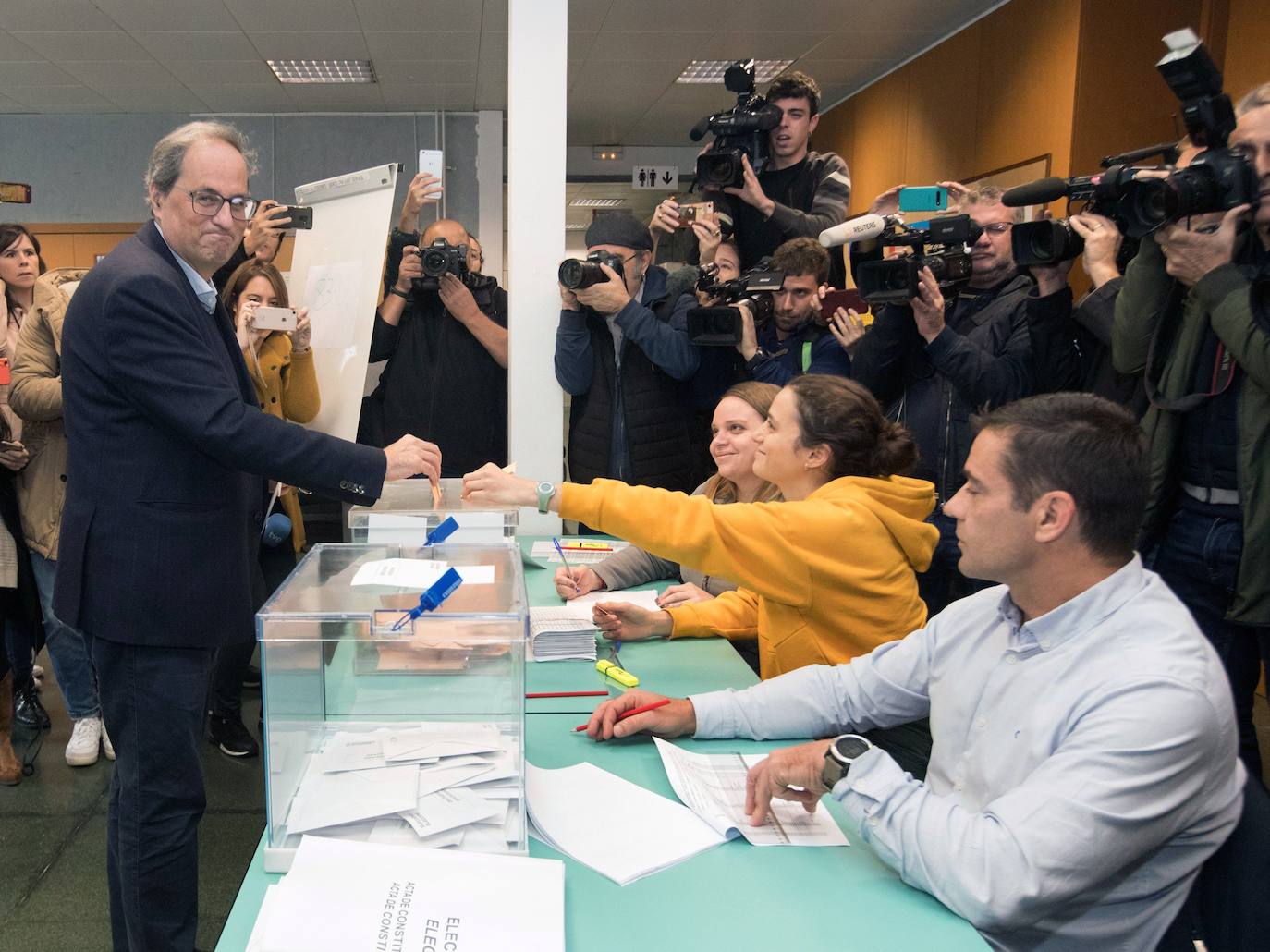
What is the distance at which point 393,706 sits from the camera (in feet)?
4.45

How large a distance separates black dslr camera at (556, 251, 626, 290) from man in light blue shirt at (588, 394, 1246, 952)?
1760 mm

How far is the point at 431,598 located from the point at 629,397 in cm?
194

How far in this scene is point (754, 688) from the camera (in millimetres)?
1525

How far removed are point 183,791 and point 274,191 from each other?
7237 mm

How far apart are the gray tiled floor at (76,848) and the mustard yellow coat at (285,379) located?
113cm

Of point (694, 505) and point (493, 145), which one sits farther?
point (493, 145)

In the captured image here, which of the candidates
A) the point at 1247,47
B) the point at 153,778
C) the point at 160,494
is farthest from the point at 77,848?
the point at 1247,47

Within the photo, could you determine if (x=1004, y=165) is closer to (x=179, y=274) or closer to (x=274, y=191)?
(x=179, y=274)

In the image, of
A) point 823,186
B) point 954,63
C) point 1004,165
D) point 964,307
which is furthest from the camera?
point 954,63

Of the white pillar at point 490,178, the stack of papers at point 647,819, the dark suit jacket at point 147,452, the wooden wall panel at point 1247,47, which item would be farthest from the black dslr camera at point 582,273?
the white pillar at point 490,178

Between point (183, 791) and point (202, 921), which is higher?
point (183, 791)

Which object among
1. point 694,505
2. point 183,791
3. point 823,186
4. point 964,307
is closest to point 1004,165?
point 823,186

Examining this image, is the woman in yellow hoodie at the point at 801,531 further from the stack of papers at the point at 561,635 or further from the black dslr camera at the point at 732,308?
the black dslr camera at the point at 732,308

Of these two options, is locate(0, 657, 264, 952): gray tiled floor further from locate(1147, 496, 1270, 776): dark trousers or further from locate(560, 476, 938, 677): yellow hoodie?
locate(1147, 496, 1270, 776): dark trousers
